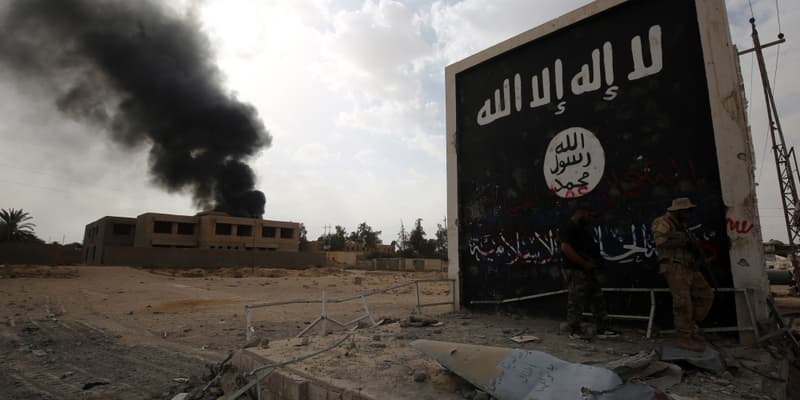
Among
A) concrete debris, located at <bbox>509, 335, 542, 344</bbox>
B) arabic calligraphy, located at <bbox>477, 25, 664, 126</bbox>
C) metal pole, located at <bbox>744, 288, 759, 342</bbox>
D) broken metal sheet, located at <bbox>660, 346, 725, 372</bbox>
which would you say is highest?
arabic calligraphy, located at <bbox>477, 25, 664, 126</bbox>

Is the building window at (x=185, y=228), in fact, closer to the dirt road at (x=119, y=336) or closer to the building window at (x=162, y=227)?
the building window at (x=162, y=227)

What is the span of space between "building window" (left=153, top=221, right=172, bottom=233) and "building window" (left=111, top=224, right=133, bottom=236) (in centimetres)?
369

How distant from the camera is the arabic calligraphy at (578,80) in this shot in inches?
215

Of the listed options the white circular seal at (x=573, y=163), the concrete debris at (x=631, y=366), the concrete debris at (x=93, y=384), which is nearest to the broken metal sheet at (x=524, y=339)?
the concrete debris at (x=631, y=366)

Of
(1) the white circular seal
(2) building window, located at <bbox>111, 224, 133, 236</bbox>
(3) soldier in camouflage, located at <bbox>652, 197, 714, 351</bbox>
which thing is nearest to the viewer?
(3) soldier in camouflage, located at <bbox>652, 197, 714, 351</bbox>

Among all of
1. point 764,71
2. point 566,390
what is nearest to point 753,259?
point 566,390

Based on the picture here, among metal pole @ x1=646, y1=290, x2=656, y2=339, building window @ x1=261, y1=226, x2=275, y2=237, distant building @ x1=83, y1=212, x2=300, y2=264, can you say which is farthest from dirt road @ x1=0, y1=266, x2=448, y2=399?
building window @ x1=261, y1=226, x2=275, y2=237

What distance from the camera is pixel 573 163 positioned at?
240 inches

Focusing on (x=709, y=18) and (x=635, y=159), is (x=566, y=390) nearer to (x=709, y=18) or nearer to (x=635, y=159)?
(x=635, y=159)

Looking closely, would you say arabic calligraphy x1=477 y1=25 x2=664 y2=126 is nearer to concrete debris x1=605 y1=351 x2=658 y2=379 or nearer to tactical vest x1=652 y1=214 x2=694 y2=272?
tactical vest x1=652 y1=214 x2=694 y2=272

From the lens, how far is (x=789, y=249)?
38.1 ft

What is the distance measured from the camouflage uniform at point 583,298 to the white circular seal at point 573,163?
1623 mm

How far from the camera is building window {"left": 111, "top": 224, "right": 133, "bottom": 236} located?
38322 mm

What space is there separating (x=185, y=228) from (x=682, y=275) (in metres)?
41.9
